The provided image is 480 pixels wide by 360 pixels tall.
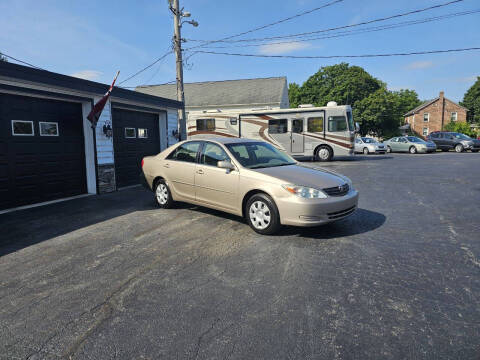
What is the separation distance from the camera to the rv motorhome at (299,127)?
55.1ft

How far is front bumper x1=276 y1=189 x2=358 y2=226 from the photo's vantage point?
459cm

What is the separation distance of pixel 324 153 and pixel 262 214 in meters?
13.3

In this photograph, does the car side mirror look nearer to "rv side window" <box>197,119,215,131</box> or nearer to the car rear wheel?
the car rear wheel

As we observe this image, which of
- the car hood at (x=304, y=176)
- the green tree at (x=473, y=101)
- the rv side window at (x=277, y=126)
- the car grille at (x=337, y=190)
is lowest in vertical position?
the car grille at (x=337, y=190)

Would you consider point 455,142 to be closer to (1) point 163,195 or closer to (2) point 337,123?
(2) point 337,123

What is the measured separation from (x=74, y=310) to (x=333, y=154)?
52.7ft

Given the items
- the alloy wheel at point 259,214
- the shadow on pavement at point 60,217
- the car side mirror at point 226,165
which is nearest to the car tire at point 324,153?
the shadow on pavement at point 60,217

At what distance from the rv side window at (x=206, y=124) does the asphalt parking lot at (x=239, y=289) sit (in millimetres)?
13438

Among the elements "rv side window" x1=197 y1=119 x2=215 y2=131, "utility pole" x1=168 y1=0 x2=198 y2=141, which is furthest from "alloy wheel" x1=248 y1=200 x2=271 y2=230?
"rv side window" x1=197 y1=119 x2=215 y2=131

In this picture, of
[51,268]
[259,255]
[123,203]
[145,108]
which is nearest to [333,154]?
[145,108]

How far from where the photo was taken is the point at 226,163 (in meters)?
5.41

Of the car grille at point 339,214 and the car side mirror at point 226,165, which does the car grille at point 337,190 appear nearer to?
the car grille at point 339,214

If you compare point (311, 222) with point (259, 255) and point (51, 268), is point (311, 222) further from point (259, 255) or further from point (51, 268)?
point (51, 268)

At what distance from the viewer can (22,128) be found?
24.8 ft
